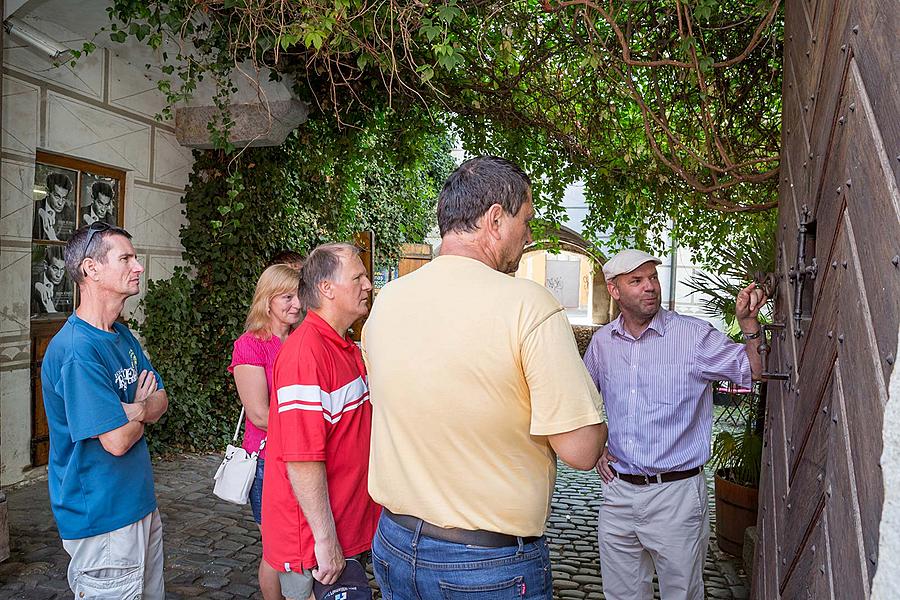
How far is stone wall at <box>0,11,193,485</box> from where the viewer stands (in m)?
6.14

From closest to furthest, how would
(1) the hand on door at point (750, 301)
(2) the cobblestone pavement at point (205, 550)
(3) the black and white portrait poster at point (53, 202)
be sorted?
(1) the hand on door at point (750, 301) → (2) the cobblestone pavement at point (205, 550) → (3) the black and white portrait poster at point (53, 202)

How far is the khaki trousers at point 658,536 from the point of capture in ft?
11.1

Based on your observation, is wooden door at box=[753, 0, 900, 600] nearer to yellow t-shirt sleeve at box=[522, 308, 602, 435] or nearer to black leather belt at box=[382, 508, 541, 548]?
yellow t-shirt sleeve at box=[522, 308, 602, 435]

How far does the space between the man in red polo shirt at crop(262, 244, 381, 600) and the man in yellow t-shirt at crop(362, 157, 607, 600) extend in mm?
611

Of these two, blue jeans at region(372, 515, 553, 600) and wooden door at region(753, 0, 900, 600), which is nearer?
wooden door at region(753, 0, 900, 600)

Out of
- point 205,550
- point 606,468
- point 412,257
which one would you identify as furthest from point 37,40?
point 412,257

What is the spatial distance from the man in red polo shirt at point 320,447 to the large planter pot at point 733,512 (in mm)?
3394

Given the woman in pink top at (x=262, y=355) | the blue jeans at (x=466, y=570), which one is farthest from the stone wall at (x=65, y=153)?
the blue jeans at (x=466, y=570)

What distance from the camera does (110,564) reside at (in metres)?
2.86

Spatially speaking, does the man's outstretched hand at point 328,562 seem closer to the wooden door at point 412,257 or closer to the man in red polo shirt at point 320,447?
the man in red polo shirt at point 320,447

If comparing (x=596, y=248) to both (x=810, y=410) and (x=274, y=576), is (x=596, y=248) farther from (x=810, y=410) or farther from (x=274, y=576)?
(x=810, y=410)

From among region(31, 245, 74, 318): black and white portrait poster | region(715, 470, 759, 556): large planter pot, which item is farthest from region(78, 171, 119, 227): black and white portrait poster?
region(715, 470, 759, 556): large planter pot

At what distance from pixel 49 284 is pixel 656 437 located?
5675 millimetres

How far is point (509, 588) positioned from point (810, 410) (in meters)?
0.89
